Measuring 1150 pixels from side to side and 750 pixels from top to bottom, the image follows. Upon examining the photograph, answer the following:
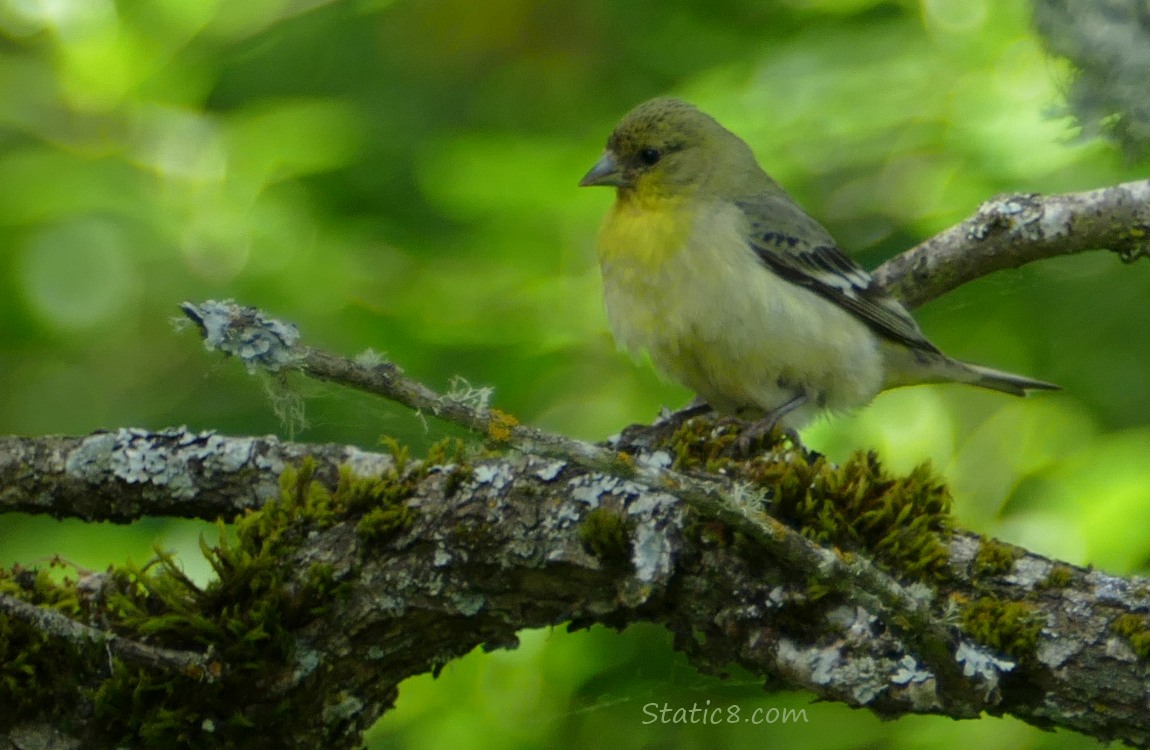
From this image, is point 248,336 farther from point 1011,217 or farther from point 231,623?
point 1011,217

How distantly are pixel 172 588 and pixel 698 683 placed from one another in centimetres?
173

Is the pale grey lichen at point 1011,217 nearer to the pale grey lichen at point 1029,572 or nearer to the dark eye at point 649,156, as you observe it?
the dark eye at point 649,156

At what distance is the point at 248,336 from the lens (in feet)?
8.30

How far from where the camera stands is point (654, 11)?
566 centimetres

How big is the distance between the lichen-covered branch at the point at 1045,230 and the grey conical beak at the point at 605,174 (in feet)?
4.38

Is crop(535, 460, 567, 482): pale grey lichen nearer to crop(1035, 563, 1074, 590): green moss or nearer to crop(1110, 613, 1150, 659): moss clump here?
crop(1035, 563, 1074, 590): green moss

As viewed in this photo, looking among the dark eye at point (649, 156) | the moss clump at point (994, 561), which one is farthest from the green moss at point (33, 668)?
the dark eye at point (649, 156)

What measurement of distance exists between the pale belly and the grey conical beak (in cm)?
24

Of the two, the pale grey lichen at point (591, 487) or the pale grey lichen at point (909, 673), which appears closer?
the pale grey lichen at point (909, 673)

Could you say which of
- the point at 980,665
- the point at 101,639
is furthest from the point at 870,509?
the point at 101,639

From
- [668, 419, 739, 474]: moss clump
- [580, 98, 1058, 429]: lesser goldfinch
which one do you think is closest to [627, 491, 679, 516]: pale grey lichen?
[668, 419, 739, 474]: moss clump

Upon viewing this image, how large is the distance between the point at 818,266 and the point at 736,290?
0.65 meters

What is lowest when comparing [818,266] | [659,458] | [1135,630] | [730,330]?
[1135,630]

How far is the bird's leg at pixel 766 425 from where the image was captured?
157 inches
